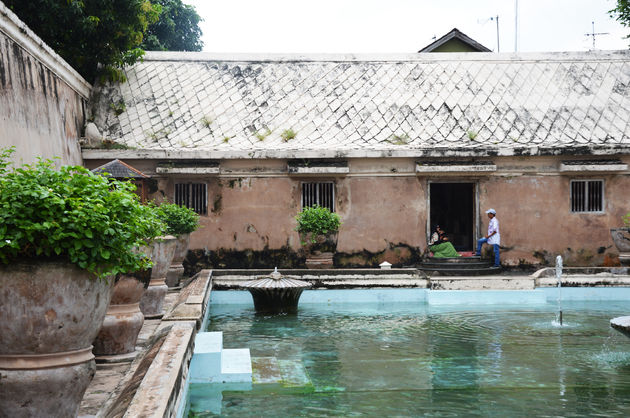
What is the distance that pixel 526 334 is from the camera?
8.47 meters

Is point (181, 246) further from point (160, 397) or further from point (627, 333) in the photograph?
point (160, 397)

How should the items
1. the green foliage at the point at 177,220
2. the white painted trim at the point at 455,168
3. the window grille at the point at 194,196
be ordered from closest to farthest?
the green foliage at the point at 177,220 → the white painted trim at the point at 455,168 → the window grille at the point at 194,196

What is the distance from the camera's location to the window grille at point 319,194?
1483 centimetres

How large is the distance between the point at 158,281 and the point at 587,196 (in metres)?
10.9

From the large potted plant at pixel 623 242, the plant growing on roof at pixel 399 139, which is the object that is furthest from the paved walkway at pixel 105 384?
the large potted plant at pixel 623 242

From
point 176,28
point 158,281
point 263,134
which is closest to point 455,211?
point 263,134

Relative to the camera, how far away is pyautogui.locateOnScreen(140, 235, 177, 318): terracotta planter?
720cm

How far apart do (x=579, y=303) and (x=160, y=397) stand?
9846 mm

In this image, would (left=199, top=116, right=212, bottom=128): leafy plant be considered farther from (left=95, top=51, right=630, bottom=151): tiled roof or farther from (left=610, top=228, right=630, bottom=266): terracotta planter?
(left=610, top=228, right=630, bottom=266): terracotta planter

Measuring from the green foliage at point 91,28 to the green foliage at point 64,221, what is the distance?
11522mm

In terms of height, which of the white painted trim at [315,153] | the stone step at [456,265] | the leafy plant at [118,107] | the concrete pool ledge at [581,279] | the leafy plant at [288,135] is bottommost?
Result: the concrete pool ledge at [581,279]

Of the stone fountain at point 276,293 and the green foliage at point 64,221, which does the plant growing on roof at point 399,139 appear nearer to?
the stone fountain at point 276,293

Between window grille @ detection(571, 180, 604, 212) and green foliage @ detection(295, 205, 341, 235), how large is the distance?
5.71m

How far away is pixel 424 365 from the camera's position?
21.9ft
